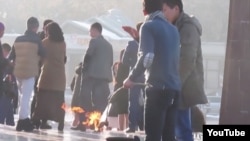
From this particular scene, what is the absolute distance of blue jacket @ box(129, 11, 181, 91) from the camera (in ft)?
26.0

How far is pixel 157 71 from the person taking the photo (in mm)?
7984

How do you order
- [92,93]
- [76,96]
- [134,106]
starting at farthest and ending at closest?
A: 1. [76,96]
2. [92,93]
3. [134,106]

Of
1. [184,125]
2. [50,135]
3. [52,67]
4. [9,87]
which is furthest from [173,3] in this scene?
[9,87]


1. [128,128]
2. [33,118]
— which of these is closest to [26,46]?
[33,118]

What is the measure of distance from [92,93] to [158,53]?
586 centimetres

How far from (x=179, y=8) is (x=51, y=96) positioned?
4236mm

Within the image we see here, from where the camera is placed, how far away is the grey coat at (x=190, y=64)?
29.1 feet

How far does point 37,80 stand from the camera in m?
13.4

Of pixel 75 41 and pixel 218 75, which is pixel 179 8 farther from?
pixel 218 75

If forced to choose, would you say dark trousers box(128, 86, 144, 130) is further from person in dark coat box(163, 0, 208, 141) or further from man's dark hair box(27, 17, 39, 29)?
person in dark coat box(163, 0, 208, 141)

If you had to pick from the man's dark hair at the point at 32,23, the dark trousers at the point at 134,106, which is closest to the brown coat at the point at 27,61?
the man's dark hair at the point at 32,23

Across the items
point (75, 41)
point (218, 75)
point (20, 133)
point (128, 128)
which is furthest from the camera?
point (218, 75)

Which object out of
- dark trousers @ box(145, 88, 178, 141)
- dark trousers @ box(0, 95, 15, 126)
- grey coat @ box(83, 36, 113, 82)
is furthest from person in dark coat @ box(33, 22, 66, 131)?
dark trousers @ box(145, 88, 178, 141)
